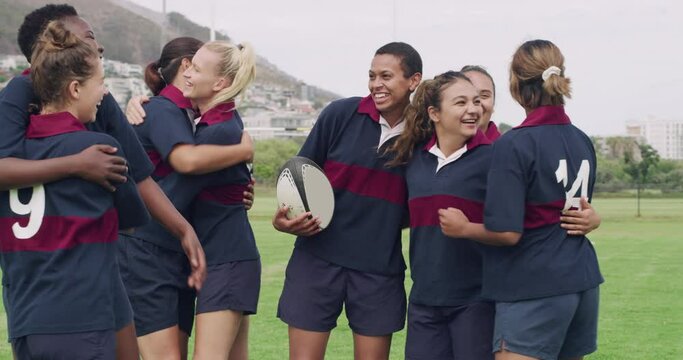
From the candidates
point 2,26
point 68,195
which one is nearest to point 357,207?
point 68,195

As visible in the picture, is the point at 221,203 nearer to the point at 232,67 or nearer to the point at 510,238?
the point at 232,67

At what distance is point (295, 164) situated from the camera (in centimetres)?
515

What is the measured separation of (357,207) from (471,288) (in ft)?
2.45

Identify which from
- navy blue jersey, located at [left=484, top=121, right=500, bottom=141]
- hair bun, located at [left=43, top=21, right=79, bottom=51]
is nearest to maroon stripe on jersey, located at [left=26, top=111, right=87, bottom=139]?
hair bun, located at [left=43, top=21, right=79, bottom=51]

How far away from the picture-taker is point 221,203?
5.06m

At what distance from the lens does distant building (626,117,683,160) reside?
194 metres

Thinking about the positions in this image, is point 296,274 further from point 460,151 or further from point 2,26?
point 2,26

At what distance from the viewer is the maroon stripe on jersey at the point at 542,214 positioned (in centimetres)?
→ 455

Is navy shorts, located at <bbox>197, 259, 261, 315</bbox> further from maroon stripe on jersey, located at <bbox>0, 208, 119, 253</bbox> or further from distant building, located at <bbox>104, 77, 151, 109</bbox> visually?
distant building, located at <bbox>104, 77, 151, 109</bbox>

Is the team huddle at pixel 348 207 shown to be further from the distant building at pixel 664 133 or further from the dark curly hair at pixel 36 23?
the distant building at pixel 664 133

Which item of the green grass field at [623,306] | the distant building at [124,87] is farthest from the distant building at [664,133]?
the green grass field at [623,306]

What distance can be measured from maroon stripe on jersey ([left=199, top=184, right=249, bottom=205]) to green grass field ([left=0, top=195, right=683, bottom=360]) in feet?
10.5

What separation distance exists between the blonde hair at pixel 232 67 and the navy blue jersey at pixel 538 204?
4.22ft

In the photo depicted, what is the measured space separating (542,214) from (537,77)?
62cm
